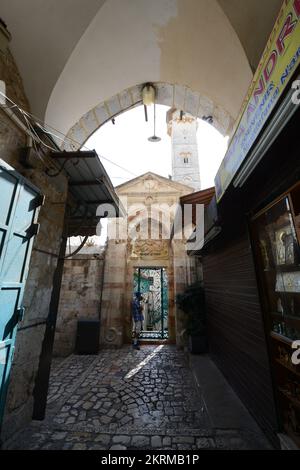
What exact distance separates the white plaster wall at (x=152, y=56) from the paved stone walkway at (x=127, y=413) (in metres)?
5.35

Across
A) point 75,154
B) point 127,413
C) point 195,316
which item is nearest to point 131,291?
point 195,316

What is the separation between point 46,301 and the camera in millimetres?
3330

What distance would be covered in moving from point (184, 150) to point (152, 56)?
19597 mm

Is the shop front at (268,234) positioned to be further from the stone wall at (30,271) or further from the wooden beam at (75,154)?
the stone wall at (30,271)

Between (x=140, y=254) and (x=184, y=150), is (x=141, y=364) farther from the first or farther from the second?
(x=184, y=150)

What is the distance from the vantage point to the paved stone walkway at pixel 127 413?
105 inches

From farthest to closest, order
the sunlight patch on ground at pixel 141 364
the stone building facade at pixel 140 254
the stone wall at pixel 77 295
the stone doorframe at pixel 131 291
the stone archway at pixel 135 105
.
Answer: the stone doorframe at pixel 131 291, the stone building facade at pixel 140 254, the stone wall at pixel 77 295, the sunlight patch on ground at pixel 141 364, the stone archway at pixel 135 105

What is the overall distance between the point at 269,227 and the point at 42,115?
4.43m

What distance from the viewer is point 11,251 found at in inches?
90.0

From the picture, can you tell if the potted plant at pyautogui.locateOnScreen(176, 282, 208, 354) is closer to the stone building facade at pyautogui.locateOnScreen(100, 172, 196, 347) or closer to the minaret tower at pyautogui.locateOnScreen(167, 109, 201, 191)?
the stone building facade at pyautogui.locateOnScreen(100, 172, 196, 347)

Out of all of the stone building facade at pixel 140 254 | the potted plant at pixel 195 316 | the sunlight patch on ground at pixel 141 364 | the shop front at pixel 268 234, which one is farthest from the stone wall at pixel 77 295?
the shop front at pixel 268 234

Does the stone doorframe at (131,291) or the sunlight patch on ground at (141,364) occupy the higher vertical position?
the stone doorframe at (131,291)

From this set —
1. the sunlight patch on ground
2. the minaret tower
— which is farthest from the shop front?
the minaret tower
